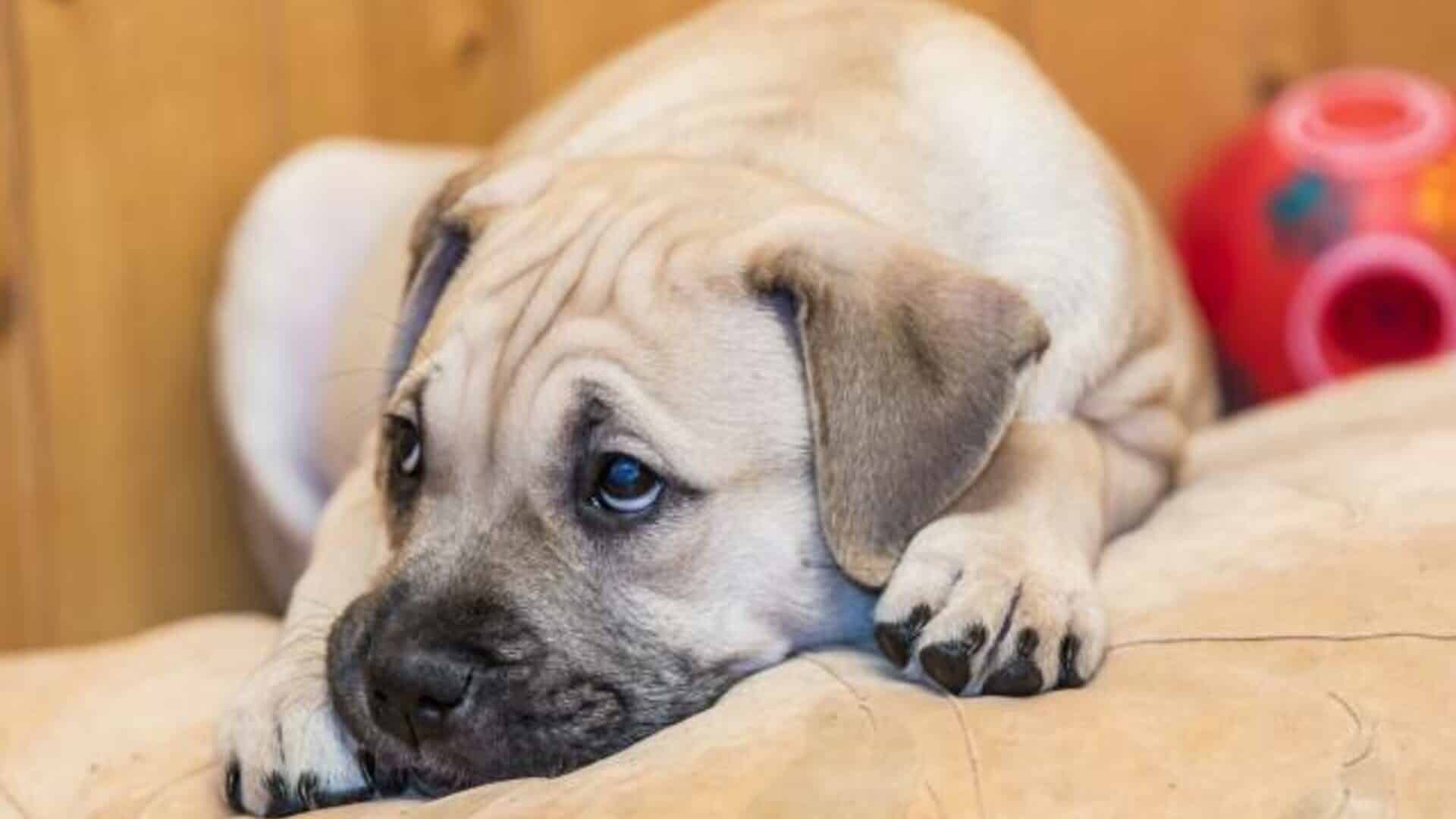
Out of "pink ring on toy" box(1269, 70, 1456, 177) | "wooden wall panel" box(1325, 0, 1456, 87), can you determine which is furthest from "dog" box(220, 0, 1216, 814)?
"wooden wall panel" box(1325, 0, 1456, 87)

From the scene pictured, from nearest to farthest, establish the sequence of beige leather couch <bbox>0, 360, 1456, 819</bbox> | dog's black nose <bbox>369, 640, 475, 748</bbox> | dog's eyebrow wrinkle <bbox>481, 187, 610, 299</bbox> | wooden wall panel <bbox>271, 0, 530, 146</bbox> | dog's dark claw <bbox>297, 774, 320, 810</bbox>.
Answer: beige leather couch <bbox>0, 360, 1456, 819</bbox> < dog's black nose <bbox>369, 640, 475, 748</bbox> < dog's dark claw <bbox>297, 774, 320, 810</bbox> < dog's eyebrow wrinkle <bbox>481, 187, 610, 299</bbox> < wooden wall panel <bbox>271, 0, 530, 146</bbox>

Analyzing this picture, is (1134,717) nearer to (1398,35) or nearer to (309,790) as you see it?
(309,790)

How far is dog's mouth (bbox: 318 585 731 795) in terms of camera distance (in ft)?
6.66

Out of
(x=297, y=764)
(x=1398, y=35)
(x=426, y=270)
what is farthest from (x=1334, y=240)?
(x=297, y=764)

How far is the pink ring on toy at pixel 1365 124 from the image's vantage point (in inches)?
146

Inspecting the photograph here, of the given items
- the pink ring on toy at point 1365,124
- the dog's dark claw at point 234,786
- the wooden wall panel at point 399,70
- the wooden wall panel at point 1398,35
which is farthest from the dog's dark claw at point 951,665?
the wooden wall panel at point 1398,35

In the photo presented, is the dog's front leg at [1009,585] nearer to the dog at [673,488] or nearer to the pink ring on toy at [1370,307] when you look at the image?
the dog at [673,488]

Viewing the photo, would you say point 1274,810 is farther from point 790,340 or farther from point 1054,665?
point 790,340

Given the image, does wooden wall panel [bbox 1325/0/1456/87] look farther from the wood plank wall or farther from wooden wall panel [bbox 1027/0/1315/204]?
the wood plank wall

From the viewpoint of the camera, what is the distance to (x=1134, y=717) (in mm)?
1934

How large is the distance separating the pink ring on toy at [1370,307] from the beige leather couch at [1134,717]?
1081 mm

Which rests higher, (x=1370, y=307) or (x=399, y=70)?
(x=399, y=70)

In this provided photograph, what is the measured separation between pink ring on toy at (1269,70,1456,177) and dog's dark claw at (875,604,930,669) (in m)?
1.86

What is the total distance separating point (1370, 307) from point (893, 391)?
1893mm
